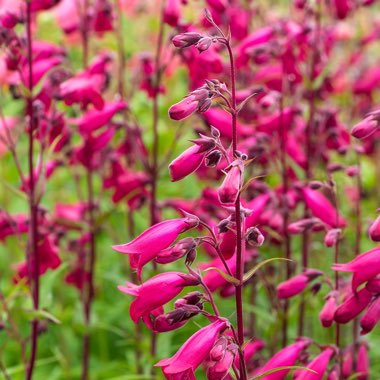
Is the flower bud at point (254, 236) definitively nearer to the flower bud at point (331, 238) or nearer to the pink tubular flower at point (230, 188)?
the pink tubular flower at point (230, 188)

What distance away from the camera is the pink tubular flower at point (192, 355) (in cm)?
186

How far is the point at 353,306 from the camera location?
2172 mm

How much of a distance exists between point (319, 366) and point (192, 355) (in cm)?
62

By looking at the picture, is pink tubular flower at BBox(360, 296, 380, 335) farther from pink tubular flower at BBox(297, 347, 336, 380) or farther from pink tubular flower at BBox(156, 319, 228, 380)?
pink tubular flower at BBox(156, 319, 228, 380)

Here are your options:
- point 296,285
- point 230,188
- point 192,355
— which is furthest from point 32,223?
point 230,188

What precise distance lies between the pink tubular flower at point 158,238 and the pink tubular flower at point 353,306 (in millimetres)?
551

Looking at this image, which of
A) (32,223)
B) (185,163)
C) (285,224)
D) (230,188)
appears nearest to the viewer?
(230,188)

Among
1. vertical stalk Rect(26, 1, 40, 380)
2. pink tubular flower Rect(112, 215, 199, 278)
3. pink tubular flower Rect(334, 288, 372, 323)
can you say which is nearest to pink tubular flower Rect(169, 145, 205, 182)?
pink tubular flower Rect(112, 215, 199, 278)

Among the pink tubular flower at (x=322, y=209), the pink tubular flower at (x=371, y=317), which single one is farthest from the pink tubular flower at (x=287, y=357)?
the pink tubular flower at (x=322, y=209)

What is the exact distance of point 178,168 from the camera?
1.90 metres

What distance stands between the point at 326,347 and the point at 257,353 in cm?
87

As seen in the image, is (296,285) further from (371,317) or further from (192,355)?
(192,355)

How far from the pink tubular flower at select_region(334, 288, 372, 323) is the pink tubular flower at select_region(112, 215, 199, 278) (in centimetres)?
55

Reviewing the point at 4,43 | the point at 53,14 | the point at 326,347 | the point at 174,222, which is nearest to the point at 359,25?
the point at 53,14
